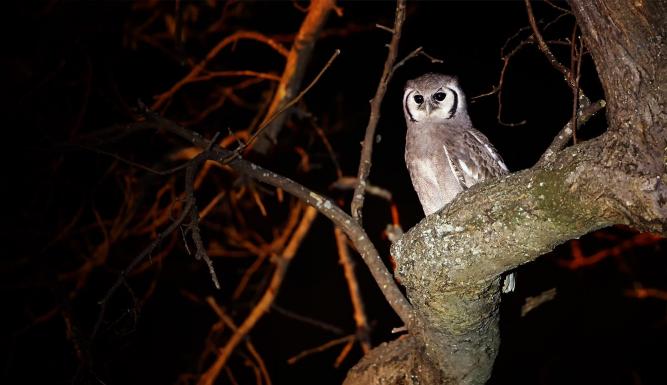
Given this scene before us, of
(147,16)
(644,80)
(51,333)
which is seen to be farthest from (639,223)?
(51,333)

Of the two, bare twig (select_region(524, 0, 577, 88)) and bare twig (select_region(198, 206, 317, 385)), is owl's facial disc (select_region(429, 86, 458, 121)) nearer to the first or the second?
bare twig (select_region(198, 206, 317, 385))

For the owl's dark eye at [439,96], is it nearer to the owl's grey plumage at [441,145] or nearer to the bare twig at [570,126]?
the owl's grey plumage at [441,145]

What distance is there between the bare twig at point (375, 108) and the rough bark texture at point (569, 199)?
28.0 inches

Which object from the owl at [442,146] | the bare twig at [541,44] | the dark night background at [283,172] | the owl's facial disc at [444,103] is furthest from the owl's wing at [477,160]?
the dark night background at [283,172]

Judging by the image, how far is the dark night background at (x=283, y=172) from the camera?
535 cm

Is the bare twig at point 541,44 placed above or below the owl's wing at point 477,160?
above

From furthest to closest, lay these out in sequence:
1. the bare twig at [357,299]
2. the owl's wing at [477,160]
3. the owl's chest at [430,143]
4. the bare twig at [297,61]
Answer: the bare twig at [357,299] < the bare twig at [297,61] < the owl's chest at [430,143] < the owl's wing at [477,160]

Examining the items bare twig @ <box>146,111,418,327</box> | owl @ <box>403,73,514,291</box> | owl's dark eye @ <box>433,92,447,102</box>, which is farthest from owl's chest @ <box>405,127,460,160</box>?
bare twig @ <box>146,111,418,327</box>

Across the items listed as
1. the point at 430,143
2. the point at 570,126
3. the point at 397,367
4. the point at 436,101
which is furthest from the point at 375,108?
the point at 397,367

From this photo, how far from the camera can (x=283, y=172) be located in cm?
520

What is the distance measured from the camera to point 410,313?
2600 millimetres

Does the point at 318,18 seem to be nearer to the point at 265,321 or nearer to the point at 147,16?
the point at 147,16

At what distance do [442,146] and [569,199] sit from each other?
1.58 metres

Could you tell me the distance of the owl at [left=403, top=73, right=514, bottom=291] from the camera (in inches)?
121
